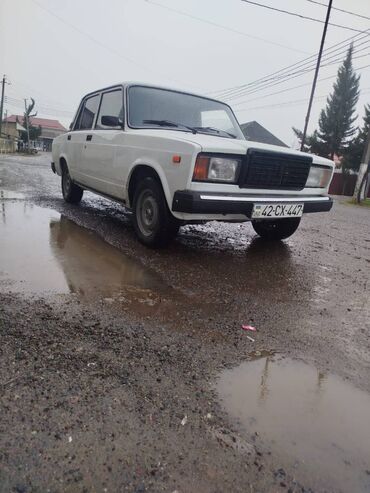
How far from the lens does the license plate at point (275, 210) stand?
146 inches

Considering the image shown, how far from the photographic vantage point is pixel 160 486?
4.28 feet

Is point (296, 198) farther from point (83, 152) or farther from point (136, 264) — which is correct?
point (83, 152)

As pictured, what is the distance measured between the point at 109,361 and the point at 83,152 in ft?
14.2

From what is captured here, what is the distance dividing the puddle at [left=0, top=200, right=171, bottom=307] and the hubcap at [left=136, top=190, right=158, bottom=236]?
1.38ft

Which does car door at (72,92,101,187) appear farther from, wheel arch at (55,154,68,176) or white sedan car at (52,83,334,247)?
wheel arch at (55,154,68,176)

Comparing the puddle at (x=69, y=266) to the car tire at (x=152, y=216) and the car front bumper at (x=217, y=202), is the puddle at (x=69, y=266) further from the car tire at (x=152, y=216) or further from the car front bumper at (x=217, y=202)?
the car front bumper at (x=217, y=202)

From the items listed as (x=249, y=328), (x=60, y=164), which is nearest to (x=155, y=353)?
(x=249, y=328)

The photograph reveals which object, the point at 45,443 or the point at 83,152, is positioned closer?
the point at 45,443

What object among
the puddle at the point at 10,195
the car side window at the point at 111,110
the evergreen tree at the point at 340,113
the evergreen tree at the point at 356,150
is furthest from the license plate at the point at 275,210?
the evergreen tree at the point at 340,113

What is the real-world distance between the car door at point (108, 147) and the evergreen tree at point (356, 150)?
114 ft

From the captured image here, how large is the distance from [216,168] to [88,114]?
3.29 metres

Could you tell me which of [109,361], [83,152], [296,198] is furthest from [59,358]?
[83,152]

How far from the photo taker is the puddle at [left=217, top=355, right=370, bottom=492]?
1460mm

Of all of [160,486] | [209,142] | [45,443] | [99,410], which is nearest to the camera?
[160,486]
